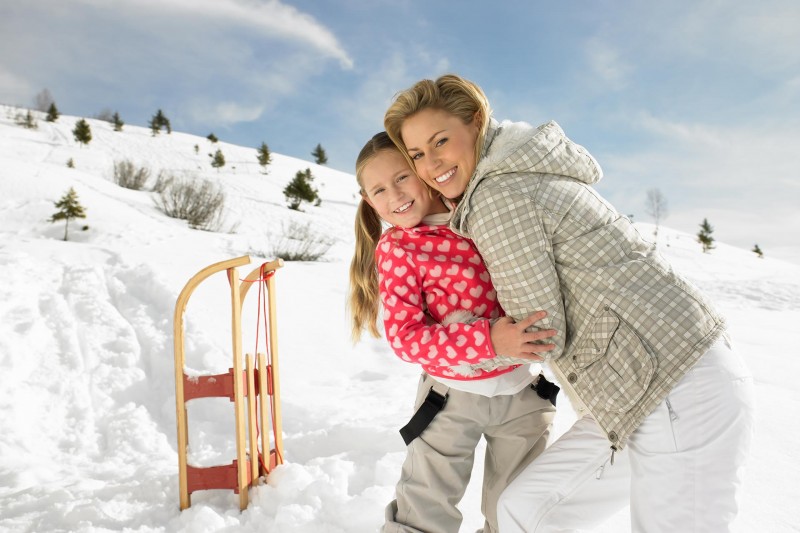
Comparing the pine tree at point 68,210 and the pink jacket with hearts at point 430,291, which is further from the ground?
the pine tree at point 68,210

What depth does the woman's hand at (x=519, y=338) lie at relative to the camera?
1.47 m

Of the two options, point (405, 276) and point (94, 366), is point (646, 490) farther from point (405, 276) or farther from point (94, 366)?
point (94, 366)

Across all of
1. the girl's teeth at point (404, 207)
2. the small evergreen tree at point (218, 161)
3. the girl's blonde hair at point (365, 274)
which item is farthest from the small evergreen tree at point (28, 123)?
the girl's teeth at point (404, 207)

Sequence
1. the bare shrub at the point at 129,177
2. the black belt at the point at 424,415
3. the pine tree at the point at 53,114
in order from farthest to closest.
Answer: the pine tree at the point at 53,114 < the bare shrub at the point at 129,177 < the black belt at the point at 424,415

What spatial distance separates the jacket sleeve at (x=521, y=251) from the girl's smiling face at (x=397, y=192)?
0.40 meters

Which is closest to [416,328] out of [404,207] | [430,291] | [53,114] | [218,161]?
[430,291]

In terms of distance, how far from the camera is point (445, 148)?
1721 mm

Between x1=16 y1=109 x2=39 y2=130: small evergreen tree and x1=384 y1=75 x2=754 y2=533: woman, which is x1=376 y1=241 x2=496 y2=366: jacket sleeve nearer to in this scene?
x1=384 y1=75 x2=754 y2=533: woman

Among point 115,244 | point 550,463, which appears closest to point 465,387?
point 550,463

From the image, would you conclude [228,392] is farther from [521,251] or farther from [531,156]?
[531,156]

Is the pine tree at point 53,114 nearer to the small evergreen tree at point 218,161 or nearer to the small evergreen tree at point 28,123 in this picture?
the small evergreen tree at point 28,123

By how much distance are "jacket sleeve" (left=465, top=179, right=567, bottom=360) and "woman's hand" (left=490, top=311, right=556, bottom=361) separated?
0.06 ft

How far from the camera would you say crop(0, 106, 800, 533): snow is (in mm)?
2484

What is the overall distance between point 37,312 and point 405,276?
15.3 feet
